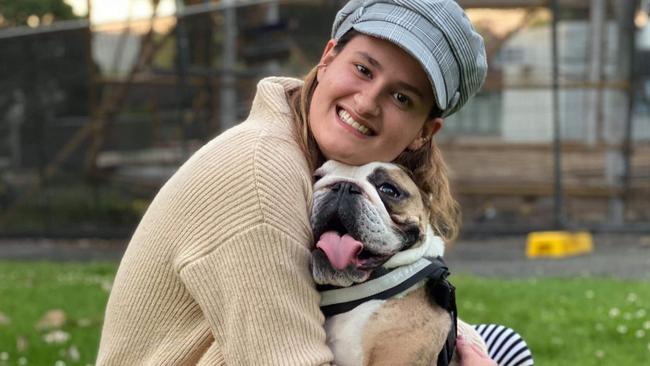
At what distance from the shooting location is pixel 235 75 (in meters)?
11.2

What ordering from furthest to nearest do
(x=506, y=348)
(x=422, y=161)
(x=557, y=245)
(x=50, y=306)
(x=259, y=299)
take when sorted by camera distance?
(x=557, y=245)
(x=50, y=306)
(x=506, y=348)
(x=422, y=161)
(x=259, y=299)

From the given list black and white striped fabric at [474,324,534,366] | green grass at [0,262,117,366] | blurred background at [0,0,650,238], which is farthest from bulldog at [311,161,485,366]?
blurred background at [0,0,650,238]

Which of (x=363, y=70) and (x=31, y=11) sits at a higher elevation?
(x=363, y=70)

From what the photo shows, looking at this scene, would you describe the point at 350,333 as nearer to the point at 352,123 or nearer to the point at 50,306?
the point at 352,123

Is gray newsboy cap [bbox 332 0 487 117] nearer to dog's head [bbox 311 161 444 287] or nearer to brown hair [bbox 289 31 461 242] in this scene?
brown hair [bbox 289 31 461 242]

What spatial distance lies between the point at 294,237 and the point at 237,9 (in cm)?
925

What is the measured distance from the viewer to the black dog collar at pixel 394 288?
2426 millimetres

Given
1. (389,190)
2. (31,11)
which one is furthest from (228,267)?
(31,11)

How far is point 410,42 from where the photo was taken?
242 centimetres

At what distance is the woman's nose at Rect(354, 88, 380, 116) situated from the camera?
8.19ft

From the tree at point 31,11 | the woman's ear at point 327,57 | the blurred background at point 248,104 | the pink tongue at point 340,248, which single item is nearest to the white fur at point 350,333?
the pink tongue at point 340,248

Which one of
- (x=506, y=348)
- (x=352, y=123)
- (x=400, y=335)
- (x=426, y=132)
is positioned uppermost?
(x=352, y=123)

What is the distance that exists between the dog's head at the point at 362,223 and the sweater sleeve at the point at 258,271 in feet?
0.22

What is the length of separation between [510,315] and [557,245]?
12.5 feet
